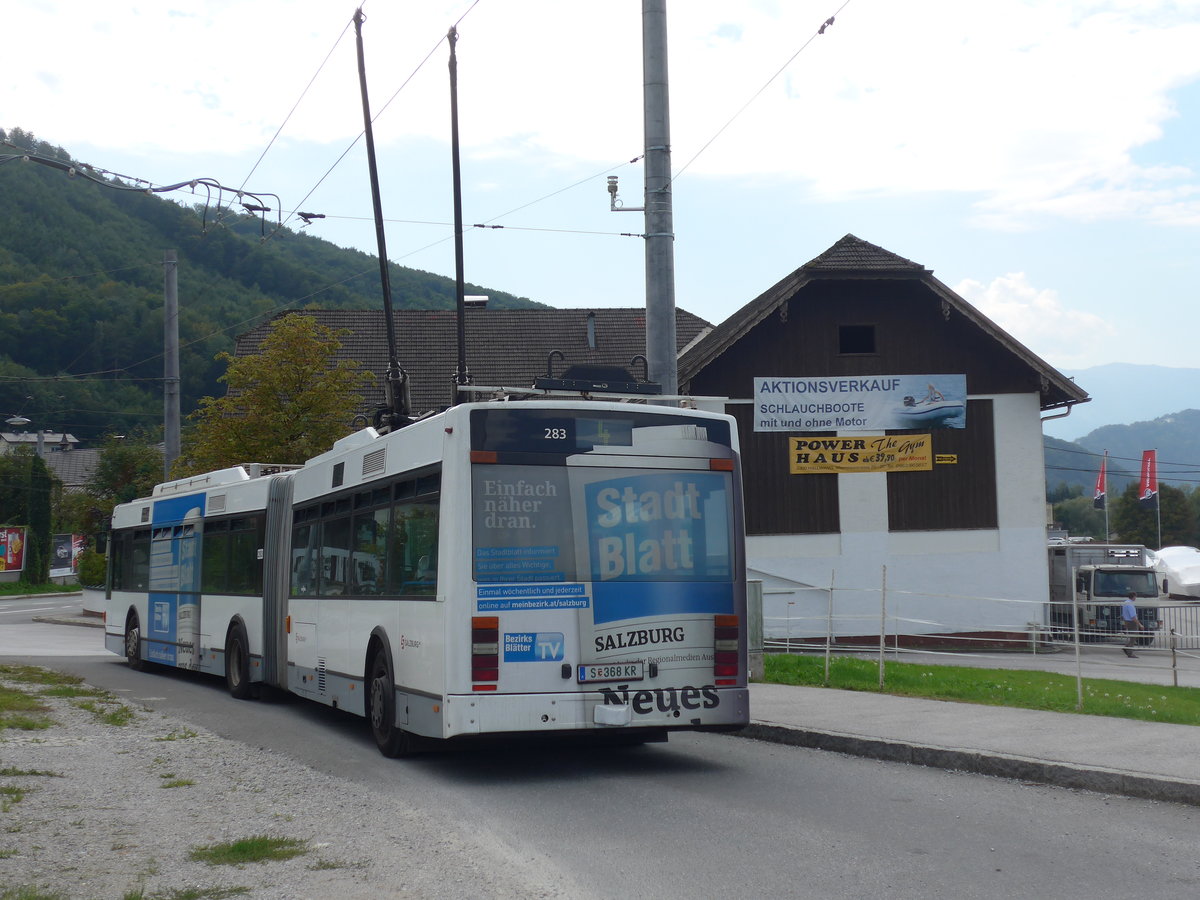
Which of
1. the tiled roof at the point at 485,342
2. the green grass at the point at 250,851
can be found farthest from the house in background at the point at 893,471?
the green grass at the point at 250,851

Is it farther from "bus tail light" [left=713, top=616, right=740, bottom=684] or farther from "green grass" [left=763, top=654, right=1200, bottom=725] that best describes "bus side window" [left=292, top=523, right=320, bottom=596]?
"green grass" [left=763, top=654, right=1200, bottom=725]

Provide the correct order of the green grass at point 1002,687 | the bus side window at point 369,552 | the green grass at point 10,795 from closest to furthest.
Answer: the green grass at point 10,795 < the bus side window at point 369,552 < the green grass at point 1002,687

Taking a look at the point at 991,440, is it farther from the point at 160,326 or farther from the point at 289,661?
the point at 160,326

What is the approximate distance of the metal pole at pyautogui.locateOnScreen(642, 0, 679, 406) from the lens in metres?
14.4

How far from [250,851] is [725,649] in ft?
14.0

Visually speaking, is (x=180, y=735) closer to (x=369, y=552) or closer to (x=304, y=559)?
(x=304, y=559)

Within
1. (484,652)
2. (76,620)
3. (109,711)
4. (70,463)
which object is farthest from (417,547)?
(70,463)

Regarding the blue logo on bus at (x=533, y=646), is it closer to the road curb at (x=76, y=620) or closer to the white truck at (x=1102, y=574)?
the white truck at (x=1102, y=574)

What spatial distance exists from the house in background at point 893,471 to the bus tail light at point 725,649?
19327 mm

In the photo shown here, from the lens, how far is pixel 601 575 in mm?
9812

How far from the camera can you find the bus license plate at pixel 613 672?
9.64 metres

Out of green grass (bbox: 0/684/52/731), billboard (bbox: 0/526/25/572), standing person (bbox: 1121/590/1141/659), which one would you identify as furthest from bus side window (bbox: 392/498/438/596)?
billboard (bbox: 0/526/25/572)

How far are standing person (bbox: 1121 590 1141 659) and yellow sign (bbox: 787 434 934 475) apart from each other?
17.1ft

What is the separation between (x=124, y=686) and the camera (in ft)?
60.0
